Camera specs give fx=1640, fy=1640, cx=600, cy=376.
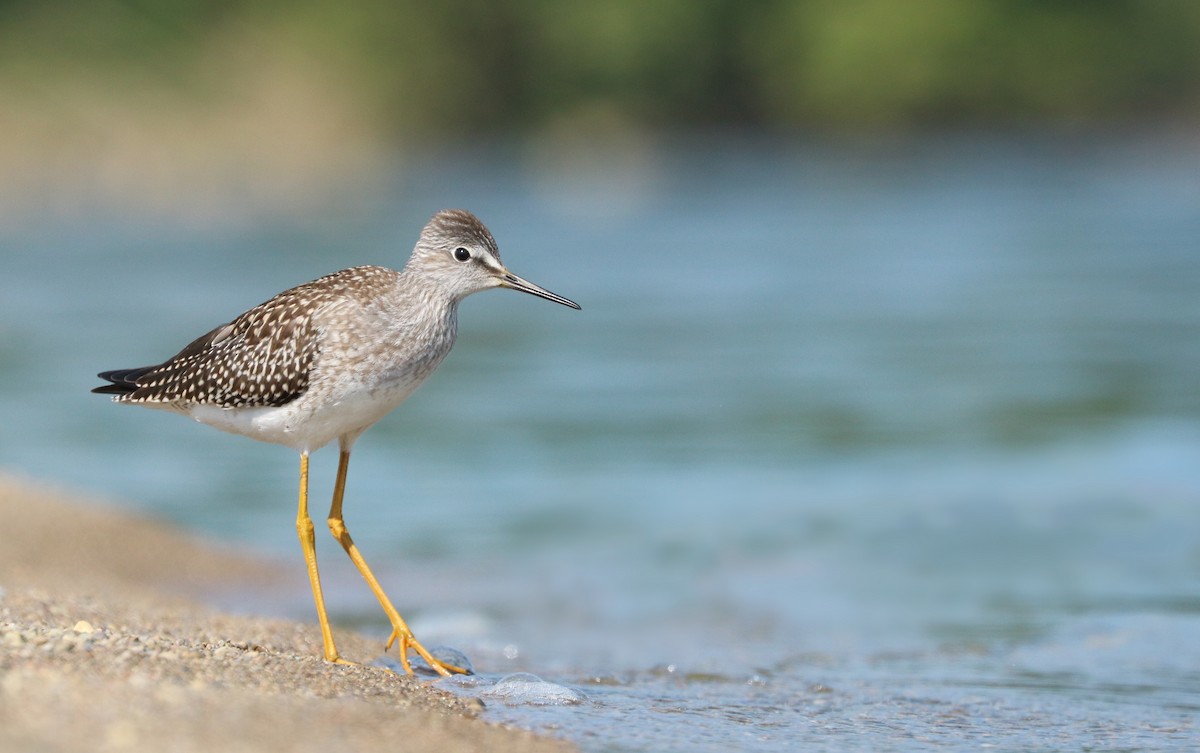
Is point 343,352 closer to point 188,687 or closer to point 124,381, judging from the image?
point 124,381

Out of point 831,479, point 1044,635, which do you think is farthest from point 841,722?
point 831,479

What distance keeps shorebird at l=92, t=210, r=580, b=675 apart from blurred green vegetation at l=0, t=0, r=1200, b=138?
37.3 metres

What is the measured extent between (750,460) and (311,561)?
23.4ft

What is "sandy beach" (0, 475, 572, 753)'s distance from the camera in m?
4.57

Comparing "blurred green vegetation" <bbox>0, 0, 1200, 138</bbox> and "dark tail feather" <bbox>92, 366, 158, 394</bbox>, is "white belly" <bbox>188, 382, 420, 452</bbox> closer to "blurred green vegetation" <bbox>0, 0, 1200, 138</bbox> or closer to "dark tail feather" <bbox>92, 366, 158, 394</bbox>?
"dark tail feather" <bbox>92, 366, 158, 394</bbox>

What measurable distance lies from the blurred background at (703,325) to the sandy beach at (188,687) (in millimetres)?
636

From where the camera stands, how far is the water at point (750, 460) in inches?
297

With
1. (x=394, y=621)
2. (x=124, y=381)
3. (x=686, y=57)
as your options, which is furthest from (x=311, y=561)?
(x=686, y=57)

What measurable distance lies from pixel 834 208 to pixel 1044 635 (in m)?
23.8

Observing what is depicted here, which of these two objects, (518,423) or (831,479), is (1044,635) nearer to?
(831,479)

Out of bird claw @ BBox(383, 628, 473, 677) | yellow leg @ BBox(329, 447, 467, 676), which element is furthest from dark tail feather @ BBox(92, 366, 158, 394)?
bird claw @ BBox(383, 628, 473, 677)

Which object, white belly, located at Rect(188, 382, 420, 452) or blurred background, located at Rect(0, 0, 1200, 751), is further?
blurred background, located at Rect(0, 0, 1200, 751)

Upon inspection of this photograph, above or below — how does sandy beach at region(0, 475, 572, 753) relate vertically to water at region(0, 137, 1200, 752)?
below

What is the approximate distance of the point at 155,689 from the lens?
4.93 metres
